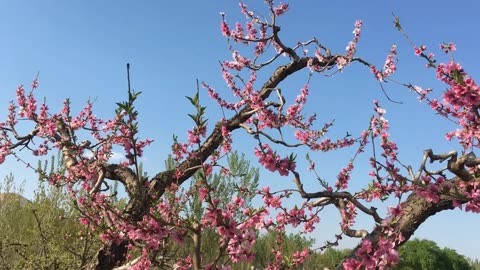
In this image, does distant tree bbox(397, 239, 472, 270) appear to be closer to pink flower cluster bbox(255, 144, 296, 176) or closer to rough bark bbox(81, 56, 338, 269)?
rough bark bbox(81, 56, 338, 269)

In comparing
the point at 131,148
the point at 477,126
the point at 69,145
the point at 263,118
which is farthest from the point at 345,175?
the point at 69,145

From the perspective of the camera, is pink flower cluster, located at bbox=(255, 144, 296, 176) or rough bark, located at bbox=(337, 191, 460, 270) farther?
rough bark, located at bbox=(337, 191, 460, 270)

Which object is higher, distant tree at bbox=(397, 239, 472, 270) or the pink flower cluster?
distant tree at bbox=(397, 239, 472, 270)

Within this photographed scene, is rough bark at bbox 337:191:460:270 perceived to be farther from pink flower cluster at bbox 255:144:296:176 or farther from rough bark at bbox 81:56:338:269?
rough bark at bbox 81:56:338:269

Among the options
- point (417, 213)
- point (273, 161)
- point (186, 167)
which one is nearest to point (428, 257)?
point (417, 213)

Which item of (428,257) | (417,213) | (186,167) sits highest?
(428,257)

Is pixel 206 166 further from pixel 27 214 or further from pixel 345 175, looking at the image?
pixel 27 214

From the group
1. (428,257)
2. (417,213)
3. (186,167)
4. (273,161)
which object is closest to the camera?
(273,161)

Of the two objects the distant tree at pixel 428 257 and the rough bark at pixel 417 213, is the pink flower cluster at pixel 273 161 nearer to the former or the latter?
the rough bark at pixel 417 213

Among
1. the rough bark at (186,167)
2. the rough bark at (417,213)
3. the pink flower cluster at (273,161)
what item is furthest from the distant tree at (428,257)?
the pink flower cluster at (273,161)

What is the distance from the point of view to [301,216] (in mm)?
4742

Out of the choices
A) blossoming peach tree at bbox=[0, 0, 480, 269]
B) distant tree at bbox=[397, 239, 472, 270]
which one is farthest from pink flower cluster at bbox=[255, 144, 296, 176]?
distant tree at bbox=[397, 239, 472, 270]

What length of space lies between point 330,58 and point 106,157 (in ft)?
11.7

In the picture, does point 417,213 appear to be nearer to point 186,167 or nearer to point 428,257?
point 186,167
